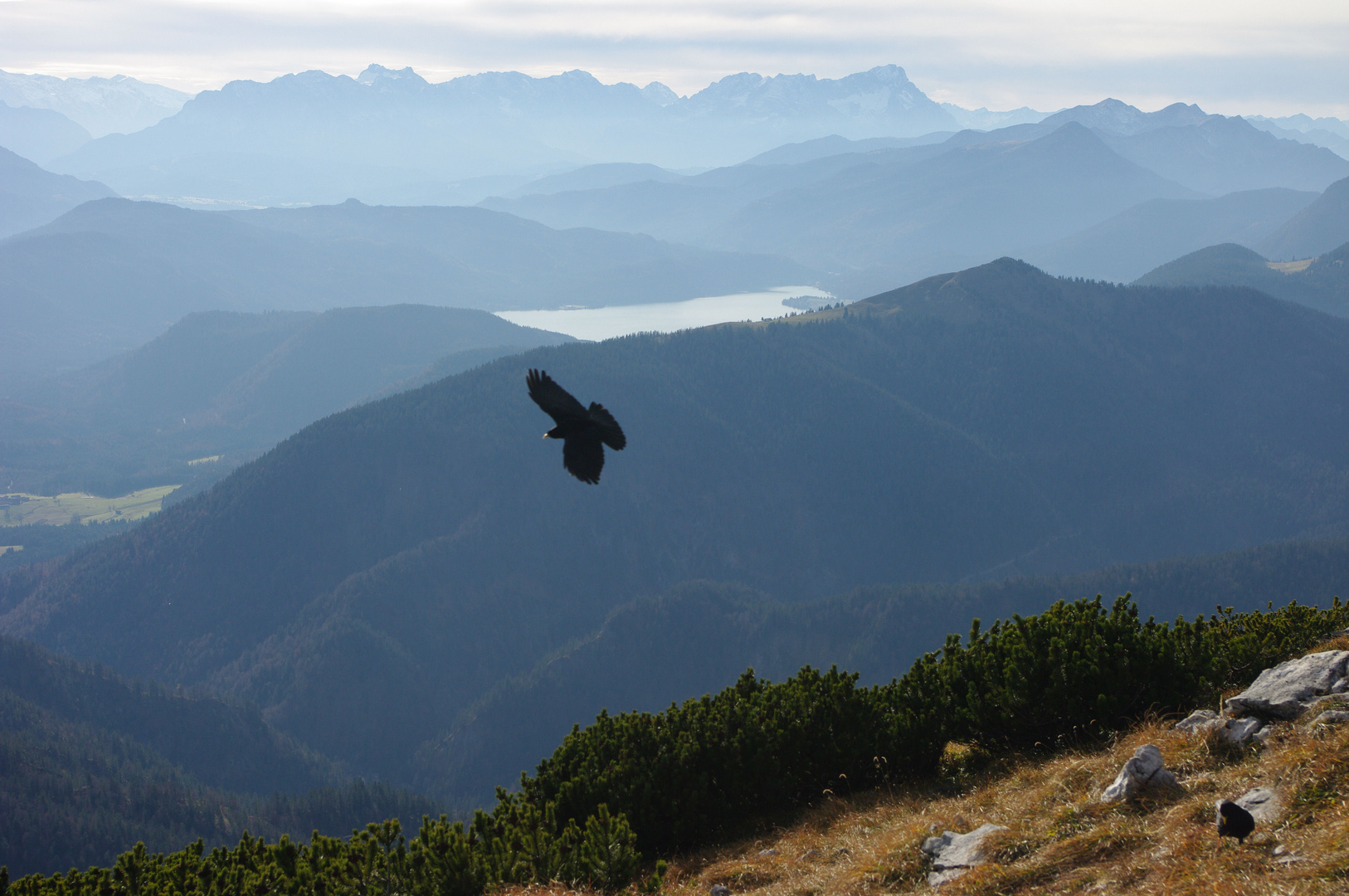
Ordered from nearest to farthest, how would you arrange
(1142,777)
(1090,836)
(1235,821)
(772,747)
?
(1235,821)
(1090,836)
(1142,777)
(772,747)

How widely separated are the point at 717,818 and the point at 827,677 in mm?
4427

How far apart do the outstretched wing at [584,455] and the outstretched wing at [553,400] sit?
43 cm

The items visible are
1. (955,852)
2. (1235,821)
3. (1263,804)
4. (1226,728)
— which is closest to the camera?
(1235,821)

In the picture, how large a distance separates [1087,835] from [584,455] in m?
10.5

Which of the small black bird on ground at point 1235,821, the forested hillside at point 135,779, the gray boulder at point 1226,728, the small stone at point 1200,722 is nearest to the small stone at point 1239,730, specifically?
the gray boulder at point 1226,728

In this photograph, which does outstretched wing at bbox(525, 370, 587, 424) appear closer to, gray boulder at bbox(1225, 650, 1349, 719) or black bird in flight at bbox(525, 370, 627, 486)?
black bird in flight at bbox(525, 370, 627, 486)

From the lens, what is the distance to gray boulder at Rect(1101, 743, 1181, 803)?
14.4m

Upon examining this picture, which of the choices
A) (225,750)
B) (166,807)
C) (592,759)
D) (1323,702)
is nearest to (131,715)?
(225,750)

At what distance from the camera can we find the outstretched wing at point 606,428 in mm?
15875

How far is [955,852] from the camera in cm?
1499

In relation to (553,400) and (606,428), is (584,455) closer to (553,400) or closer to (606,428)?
(606,428)

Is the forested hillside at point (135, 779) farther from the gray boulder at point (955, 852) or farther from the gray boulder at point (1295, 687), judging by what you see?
the gray boulder at point (1295, 687)

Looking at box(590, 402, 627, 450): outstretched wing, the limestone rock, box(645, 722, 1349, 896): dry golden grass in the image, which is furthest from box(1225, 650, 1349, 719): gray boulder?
box(590, 402, 627, 450): outstretched wing

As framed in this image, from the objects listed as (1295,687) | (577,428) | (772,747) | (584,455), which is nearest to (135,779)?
(772,747)
